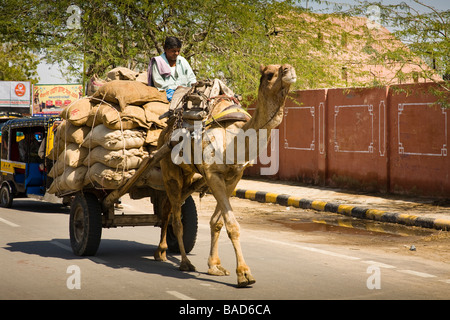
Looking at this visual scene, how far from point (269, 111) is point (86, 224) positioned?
10.3 ft

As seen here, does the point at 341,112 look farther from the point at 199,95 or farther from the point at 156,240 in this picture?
the point at 199,95

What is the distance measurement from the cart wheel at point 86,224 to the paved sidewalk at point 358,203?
657cm

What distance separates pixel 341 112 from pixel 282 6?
4467 millimetres

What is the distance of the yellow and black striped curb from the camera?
40.4ft

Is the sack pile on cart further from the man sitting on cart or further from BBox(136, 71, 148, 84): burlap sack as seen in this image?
BBox(136, 71, 148, 84): burlap sack

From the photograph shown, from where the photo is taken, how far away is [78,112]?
29.2ft

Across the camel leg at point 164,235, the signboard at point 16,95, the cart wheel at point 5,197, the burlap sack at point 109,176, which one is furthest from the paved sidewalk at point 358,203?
the signboard at point 16,95

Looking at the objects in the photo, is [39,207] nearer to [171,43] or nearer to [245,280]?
[171,43]

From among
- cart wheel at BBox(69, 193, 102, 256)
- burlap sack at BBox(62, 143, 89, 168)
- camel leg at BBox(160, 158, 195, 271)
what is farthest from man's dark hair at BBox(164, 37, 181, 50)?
cart wheel at BBox(69, 193, 102, 256)

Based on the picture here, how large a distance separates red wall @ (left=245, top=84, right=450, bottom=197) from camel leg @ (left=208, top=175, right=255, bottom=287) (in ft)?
28.0

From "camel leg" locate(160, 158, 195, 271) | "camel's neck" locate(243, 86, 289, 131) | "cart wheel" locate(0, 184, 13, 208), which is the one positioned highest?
"camel's neck" locate(243, 86, 289, 131)

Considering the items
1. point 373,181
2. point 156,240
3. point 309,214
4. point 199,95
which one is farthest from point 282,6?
point 199,95

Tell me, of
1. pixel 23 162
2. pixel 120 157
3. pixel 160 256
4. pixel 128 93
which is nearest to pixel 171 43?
pixel 128 93

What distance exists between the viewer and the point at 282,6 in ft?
67.1
